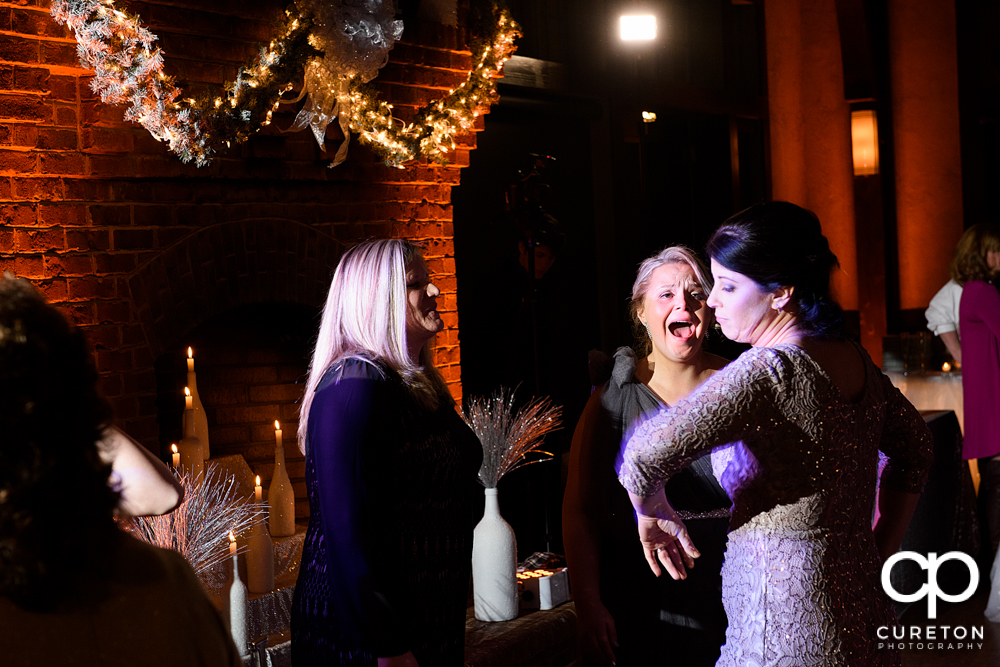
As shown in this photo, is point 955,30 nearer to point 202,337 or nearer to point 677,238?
point 677,238

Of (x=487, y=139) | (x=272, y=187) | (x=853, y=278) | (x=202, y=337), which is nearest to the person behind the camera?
(x=272, y=187)

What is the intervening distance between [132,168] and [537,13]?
319cm

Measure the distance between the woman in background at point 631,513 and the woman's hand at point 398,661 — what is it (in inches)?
25.0

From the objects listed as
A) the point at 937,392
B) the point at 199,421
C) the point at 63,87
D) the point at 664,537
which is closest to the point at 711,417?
the point at 664,537

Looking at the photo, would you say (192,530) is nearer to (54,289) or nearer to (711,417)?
(54,289)

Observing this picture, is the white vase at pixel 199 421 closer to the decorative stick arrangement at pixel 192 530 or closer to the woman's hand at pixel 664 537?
the decorative stick arrangement at pixel 192 530

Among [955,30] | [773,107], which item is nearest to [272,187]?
[773,107]

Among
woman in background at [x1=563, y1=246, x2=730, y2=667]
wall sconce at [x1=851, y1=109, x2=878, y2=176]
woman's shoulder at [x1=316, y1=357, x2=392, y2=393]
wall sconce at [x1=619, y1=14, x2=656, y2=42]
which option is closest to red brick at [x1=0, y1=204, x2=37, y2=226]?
woman's shoulder at [x1=316, y1=357, x2=392, y2=393]

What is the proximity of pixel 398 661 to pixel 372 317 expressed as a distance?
64 cm

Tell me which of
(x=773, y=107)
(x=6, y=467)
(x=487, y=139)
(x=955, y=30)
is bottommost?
(x=6, y=467)

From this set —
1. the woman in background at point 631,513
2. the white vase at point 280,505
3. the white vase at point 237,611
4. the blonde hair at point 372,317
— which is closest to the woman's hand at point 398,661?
the blonde hair at point 372,317

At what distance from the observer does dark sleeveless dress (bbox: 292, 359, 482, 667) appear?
1.59m

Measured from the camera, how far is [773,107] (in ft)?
25.8

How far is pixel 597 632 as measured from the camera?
2.11 meters
